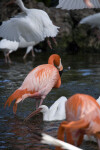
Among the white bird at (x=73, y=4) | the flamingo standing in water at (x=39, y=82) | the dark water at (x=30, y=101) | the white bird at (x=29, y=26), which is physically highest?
the white bird at (x=73, y=4)

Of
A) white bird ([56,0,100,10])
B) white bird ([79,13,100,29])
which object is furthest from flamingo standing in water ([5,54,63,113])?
white bird ([79,13,100,29])

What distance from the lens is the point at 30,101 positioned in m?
5.82

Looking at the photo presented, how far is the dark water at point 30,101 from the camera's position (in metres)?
3.71

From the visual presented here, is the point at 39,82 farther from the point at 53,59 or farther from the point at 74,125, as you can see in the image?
the point at 74,125

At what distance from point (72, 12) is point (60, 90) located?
879 centimetres

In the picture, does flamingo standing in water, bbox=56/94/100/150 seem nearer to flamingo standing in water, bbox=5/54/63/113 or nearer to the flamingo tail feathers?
the flamingo tail feathers

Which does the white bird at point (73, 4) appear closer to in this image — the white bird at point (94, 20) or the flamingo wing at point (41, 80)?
the flamingo wing at point (41, 80)

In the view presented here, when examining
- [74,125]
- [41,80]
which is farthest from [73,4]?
[74,125]

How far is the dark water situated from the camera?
3.71 m

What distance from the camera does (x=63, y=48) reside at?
14.2 meters

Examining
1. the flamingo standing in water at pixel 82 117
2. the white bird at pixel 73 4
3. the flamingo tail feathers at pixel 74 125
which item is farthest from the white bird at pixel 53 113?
the flamingo tail feathers at pixel 74 125

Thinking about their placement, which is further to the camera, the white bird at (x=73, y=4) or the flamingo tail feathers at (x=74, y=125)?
the white bird at (x=73, y=4)

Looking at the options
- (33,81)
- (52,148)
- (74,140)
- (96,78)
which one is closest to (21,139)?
(52,148)

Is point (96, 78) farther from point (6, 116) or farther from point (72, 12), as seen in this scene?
point (72, 12)
